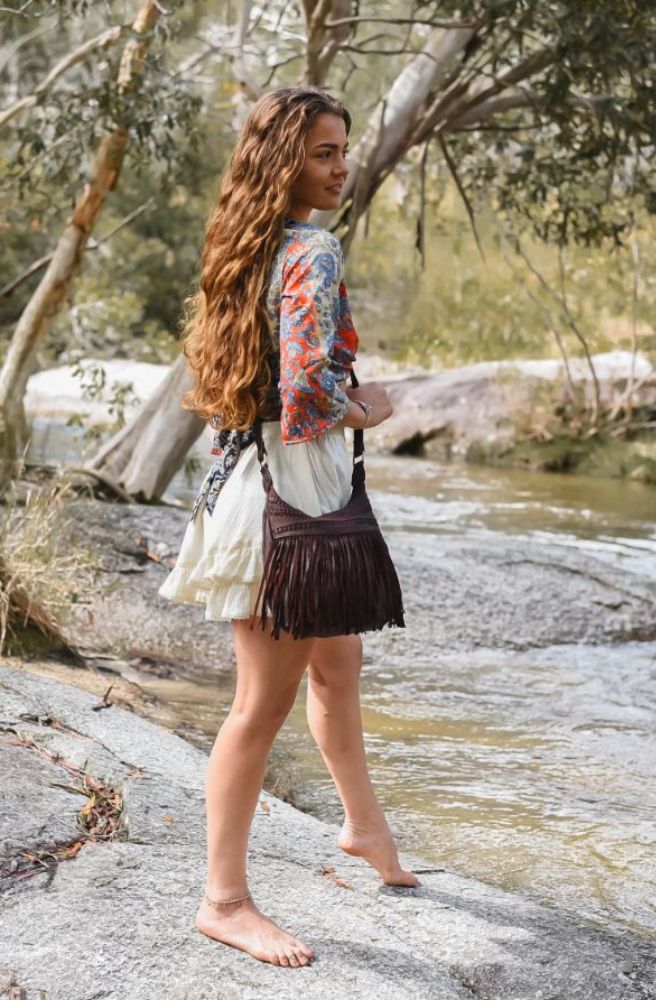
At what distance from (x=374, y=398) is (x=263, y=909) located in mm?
1094

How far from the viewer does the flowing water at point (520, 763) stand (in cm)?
383

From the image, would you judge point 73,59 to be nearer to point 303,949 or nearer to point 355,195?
point 355,195

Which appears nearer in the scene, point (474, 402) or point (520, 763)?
point (520, 763)

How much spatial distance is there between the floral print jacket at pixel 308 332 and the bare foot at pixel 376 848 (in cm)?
98

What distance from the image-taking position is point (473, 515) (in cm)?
1094

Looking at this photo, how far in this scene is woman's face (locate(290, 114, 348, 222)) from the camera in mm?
2725

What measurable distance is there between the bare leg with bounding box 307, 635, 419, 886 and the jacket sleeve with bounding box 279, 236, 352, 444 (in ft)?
1.75

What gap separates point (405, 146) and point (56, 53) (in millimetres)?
14418

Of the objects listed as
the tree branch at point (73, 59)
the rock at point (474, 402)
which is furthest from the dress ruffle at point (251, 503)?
the rock at point (474, 402)

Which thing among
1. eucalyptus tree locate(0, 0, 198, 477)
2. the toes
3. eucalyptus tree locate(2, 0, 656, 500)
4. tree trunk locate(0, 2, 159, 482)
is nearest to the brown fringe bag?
the toes

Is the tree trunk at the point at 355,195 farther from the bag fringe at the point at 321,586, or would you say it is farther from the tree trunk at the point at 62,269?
the bag fringe at the point at 321,586

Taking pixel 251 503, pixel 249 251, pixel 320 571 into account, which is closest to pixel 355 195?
pixel 249 251

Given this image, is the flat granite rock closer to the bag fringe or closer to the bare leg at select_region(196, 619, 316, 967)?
the bare leg at select_region(196, 619, 316, 967)

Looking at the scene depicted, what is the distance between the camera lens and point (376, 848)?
3084mm
